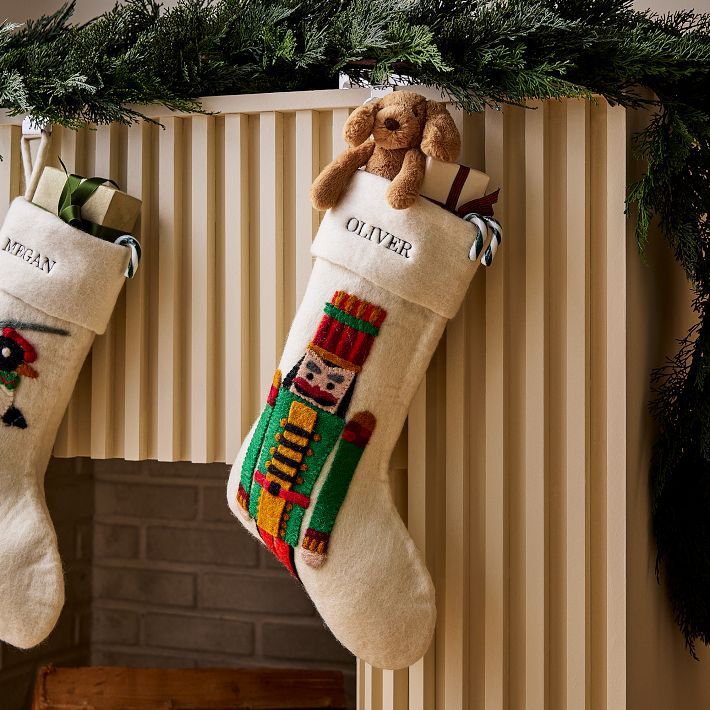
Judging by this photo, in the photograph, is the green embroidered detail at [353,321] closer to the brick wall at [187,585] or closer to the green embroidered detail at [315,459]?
the green embroidered detail at [315,459]

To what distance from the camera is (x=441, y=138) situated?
973 mm

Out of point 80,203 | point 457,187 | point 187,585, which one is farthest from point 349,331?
point 187,585

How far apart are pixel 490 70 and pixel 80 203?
58 cm

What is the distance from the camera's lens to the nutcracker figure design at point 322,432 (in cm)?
101

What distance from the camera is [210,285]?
117 cm

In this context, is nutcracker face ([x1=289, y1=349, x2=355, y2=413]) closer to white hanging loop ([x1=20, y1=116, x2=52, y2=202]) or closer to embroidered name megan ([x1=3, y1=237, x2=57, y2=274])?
embroidered name megan ([x1=3, y1=237, x2=57, y2=274])

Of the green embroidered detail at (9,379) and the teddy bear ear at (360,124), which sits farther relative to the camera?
the green embroidered detail at (9,379)

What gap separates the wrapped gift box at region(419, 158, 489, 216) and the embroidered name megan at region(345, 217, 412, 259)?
0.07 m

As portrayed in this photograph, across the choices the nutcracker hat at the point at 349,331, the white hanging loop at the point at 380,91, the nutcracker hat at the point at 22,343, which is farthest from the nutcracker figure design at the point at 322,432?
the nutcracker hat at the point at 22,343

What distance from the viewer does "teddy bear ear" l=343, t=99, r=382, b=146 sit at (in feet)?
3.28

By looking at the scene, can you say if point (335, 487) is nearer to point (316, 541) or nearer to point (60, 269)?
point (316, 541)

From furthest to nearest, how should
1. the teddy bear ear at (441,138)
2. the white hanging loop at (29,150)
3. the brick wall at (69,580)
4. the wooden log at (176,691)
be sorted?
1. the brick wall at (69,580)
2. the wooden log at (176,691)
3. the white hanging loop at (29,150)
4. the teddy bear ear at (441,138)

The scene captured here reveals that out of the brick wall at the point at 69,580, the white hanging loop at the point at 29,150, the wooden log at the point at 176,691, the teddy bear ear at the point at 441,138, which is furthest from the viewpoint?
the brick wall at the point at 69,580

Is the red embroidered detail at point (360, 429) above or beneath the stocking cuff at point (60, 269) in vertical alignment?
beneath
